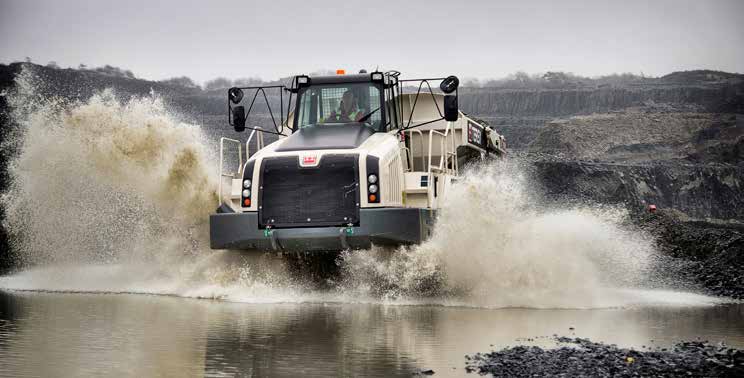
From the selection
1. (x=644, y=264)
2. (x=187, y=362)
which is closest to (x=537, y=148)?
(x=644, y=264)

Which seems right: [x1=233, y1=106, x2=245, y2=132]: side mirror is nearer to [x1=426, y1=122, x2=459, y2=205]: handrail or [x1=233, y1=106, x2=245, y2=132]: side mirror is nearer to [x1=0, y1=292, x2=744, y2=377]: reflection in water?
[x1=0, y1=292, x2=744, y2=377]: reflection in water

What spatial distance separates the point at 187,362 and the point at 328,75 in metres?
8.77

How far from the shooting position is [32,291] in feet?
59.6

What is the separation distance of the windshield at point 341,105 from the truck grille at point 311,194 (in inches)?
79.3

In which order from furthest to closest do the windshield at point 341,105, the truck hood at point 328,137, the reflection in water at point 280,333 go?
1. the windshield at point 341,105
2. the truck hood at point 328,137
3. the reflection in water at point 280,333

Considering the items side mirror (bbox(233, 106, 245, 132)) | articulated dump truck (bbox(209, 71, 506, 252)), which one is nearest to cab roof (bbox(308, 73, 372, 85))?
articulated dump truck (bbox(209, 71, 506, 252))

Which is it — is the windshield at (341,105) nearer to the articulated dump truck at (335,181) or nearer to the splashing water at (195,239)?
the articulated dump truck at (335,181)

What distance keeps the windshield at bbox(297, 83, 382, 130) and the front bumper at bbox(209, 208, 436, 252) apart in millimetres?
2481

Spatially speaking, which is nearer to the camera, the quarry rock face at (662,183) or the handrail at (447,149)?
the handrail at (447,149)

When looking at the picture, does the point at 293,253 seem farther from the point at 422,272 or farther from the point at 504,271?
the point at 504,271

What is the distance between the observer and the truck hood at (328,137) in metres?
16.1

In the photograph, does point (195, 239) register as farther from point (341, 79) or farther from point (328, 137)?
point (341, 79)

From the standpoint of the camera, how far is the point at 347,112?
17.6 metres

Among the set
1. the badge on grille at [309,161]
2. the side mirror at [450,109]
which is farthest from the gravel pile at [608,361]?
the side mirror at [450,109]
